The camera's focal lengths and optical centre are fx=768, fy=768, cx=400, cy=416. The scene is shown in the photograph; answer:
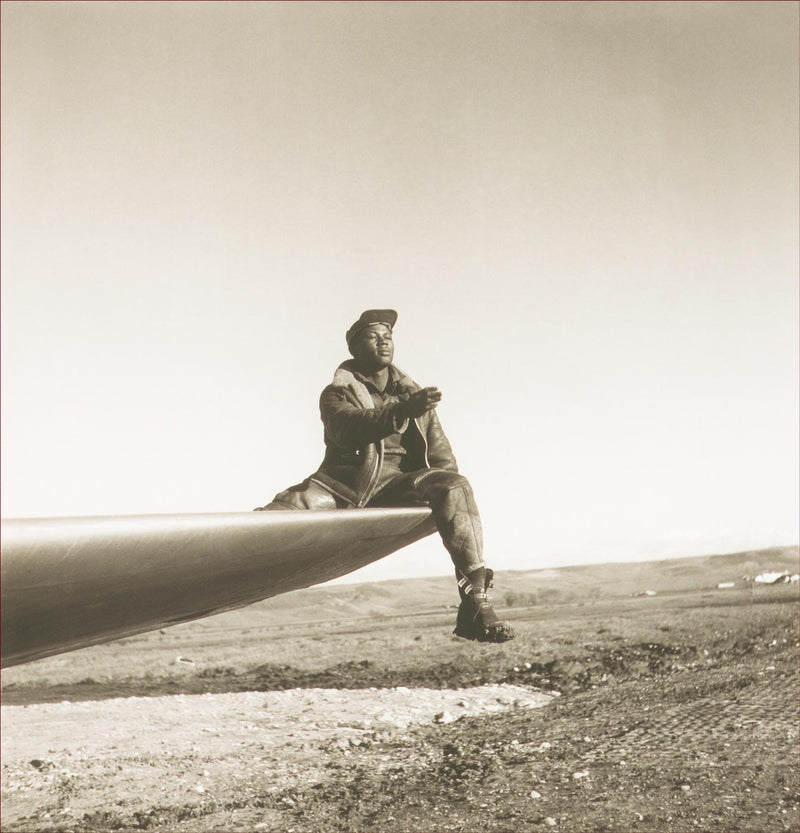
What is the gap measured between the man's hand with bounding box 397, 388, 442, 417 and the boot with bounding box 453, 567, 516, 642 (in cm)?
→ 59

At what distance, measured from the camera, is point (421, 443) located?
3047mm

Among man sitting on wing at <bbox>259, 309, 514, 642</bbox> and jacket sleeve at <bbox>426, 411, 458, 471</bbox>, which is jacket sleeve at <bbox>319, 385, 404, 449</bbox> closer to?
man sitting on wing at <bbox>259, 309, 514, 642</bbox>

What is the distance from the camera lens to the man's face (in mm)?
A: 3158

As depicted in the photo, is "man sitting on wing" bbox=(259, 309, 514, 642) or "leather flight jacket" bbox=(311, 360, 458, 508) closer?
"man sitting on wing" bbox=(259, 309, 514, 642)

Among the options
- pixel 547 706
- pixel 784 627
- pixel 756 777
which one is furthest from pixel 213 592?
pixel 784 627

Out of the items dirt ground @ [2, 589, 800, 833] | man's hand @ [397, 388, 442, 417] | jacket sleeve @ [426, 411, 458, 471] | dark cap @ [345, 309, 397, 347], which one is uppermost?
dark cap @ [345, 309, 397, 347]

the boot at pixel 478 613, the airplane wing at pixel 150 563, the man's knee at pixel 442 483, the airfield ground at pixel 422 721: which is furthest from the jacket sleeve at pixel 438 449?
the airfield ground at pixel 422 721

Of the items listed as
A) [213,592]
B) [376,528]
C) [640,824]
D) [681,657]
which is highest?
[376,528]

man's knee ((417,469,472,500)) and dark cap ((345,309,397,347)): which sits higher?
dark cap ((345,309,397,347))

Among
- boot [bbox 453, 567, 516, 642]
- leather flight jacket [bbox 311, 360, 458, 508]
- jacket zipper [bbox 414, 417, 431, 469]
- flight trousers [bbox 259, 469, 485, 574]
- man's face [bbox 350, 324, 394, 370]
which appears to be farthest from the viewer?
man's face [bbox 350, 324, 394, 370]

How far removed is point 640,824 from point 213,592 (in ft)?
86.2

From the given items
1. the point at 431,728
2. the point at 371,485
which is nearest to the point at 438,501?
the point at 371,485

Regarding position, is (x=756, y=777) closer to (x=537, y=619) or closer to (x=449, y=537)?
(x=537, y=619)

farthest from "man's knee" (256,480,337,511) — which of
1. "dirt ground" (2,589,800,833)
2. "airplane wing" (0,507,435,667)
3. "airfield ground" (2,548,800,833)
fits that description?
"airfield ground" (2,548,800,833)
